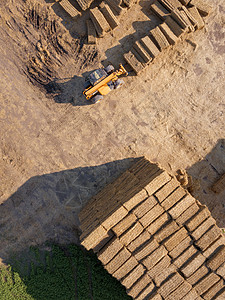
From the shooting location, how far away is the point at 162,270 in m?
10.5

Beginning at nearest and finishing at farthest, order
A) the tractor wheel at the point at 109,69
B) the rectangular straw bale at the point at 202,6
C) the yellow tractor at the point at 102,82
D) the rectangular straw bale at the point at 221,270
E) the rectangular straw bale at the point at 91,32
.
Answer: the rectangular straw bale at the point at 221,270, the yellow tractor at the point at 102,82, the tractor wheel at the point at 109,69, the rectangular straw bale at the point at 91,32, the rectangular straw bale at the point at 202,6

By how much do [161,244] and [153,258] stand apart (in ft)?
2.48

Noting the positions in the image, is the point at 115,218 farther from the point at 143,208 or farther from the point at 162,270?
the point at 162,270

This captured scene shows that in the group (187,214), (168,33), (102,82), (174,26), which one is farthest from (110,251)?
(174,26)

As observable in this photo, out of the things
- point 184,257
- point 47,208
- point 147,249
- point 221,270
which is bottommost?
point 221,270

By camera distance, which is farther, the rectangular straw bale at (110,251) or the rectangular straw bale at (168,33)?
the rectangular straw bale at (168,33)

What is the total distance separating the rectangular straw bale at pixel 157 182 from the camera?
34.7 feet

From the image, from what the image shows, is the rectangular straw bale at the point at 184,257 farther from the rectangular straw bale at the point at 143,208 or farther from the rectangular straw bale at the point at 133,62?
the rectangular straw bale at the point at 133,62

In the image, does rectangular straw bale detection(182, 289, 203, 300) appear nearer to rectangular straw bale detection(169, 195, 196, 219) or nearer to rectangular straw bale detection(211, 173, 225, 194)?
rectangular straw bale detection(169, 195, 196, 219)

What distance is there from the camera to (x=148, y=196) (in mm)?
10703

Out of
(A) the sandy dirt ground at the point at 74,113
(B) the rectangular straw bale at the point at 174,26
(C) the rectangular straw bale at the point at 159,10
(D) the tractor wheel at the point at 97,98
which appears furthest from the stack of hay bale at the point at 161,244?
(C) the rectangular straw bale at the point at 159,10

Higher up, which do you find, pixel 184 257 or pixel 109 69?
pixel 109 69

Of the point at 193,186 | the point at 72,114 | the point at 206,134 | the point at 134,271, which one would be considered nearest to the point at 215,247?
the point at 193,186

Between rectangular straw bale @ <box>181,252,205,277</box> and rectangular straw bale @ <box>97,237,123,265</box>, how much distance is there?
3.26m
